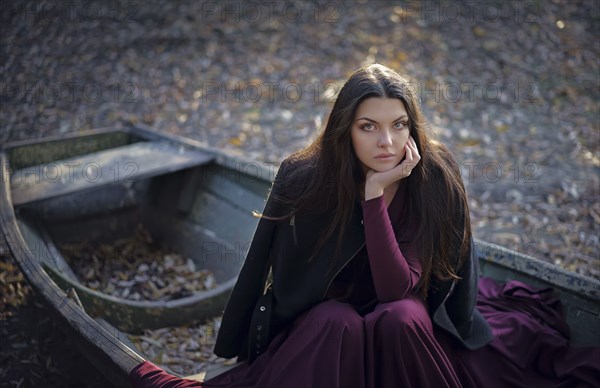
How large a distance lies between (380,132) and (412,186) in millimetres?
331

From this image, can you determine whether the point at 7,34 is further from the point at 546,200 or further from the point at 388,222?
the point at 388,222

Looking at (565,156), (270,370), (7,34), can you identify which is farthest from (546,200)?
(7,34)

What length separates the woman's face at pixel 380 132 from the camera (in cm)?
237

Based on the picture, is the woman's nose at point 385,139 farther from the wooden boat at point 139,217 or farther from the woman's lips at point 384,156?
the wooden boat at point 139,217

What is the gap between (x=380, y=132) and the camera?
239 cm

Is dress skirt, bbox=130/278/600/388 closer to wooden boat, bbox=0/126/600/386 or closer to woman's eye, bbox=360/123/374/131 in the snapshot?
wooden boat, bbox=0/126/600/386

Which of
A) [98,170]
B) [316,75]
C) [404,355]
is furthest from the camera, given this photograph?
[316,75]

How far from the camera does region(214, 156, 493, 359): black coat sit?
8.34 ft

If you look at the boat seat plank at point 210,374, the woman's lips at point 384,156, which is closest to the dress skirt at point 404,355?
the boat seat plank at point 210,374

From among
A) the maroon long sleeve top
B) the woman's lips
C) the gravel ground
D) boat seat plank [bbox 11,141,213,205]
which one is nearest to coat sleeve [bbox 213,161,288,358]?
the maroon long sleeve top

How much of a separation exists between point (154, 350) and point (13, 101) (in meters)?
5.39

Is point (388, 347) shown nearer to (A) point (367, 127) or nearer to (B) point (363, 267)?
(B) point (363, 267)

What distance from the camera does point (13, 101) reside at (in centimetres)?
767

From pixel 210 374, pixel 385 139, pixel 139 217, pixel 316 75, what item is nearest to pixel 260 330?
pixel 210 374
